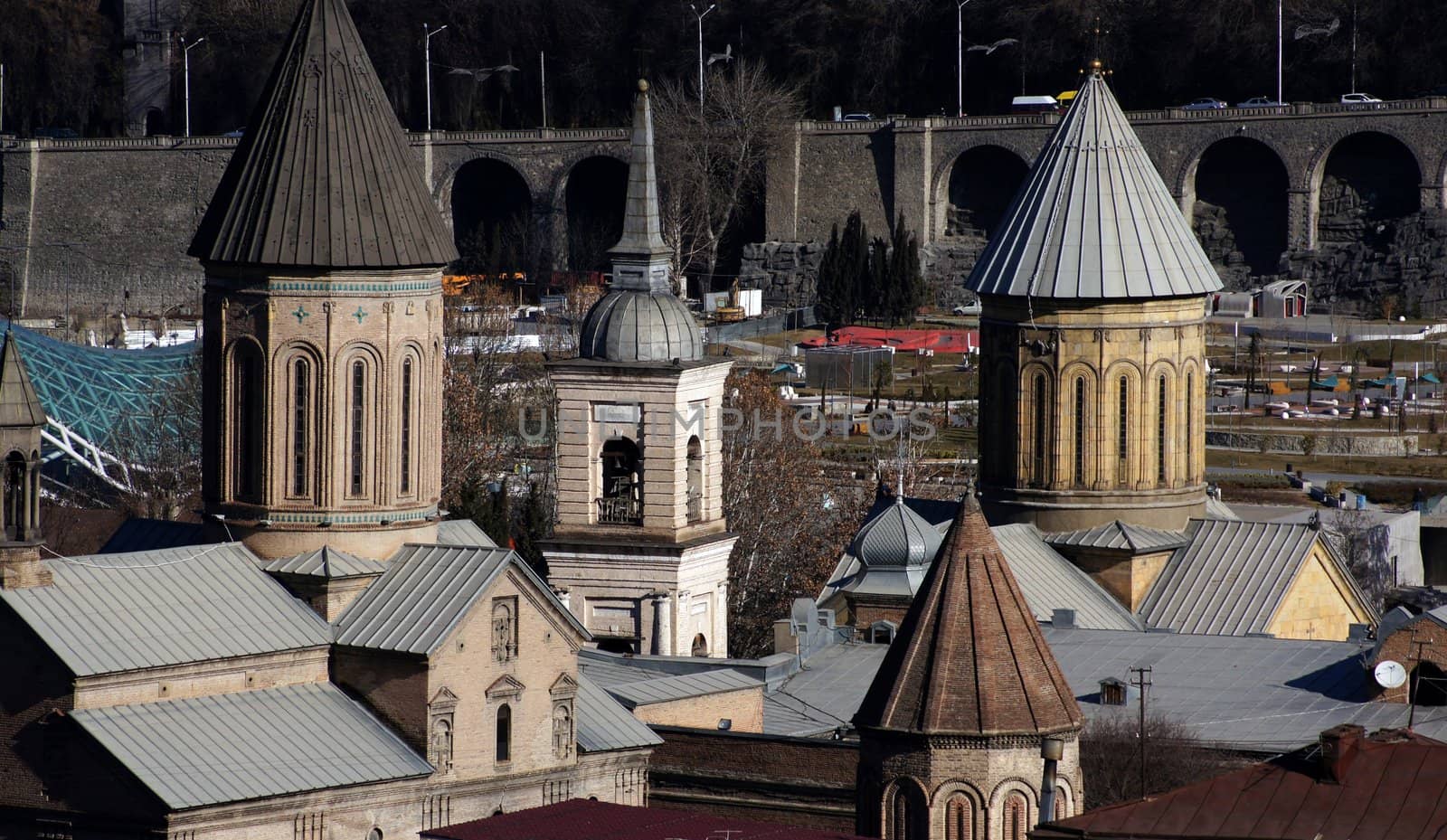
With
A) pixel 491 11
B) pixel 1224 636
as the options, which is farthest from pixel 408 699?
pixel 491 11

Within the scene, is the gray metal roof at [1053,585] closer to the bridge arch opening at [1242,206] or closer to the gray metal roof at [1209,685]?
the gray metal roof at [1209,685]

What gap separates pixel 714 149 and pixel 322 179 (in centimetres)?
6703

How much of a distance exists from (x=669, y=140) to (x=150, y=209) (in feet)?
61.1

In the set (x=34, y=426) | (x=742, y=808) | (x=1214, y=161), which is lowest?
(x=742, y=808)

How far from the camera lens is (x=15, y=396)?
109ft

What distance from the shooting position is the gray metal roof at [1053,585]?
44938 mm

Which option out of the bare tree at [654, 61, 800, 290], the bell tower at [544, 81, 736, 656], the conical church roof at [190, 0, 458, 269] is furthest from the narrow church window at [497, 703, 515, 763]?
the bare tree at [654, 61, 800, 290]

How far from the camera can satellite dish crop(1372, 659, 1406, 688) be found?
38906mm

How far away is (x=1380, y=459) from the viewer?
72.9 metres

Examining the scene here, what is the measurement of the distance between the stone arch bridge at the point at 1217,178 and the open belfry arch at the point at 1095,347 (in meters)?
46.3

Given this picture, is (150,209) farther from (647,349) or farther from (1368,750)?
(1368,750)

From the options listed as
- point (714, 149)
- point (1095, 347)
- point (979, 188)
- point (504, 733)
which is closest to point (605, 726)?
point (504, 733)

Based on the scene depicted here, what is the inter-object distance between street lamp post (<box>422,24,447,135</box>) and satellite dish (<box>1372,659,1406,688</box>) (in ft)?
229

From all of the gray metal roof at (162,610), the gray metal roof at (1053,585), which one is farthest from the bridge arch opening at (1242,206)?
the gray metal roof at (162,610)
